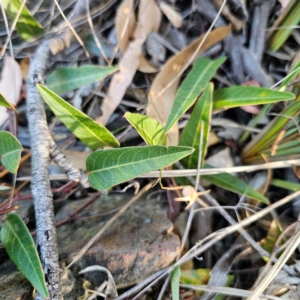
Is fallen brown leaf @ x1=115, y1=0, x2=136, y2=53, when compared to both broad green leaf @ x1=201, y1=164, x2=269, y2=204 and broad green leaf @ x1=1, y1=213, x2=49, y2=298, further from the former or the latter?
broad green leaf @ x1=1, y1=213, x2=49, y2=298

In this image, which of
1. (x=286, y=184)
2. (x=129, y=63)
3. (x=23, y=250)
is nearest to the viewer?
(x=23, y=250)

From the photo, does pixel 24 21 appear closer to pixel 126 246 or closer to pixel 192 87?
pixel 192 87

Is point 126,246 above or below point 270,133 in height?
below

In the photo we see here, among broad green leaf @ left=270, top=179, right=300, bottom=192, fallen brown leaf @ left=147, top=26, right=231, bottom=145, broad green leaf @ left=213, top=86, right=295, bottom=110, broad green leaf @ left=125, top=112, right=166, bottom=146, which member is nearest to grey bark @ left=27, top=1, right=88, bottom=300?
broad green leaf @ left=125, top=112, right=166, bottom=146

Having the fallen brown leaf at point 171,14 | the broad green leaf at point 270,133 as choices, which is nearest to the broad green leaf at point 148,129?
the broad green leaf at point 270,133

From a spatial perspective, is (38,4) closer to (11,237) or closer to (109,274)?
(11,237)

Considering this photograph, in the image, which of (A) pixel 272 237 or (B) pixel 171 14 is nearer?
(A) pixel 272 237

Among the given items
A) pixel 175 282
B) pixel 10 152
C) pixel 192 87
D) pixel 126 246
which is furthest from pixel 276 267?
pixel 10 152
